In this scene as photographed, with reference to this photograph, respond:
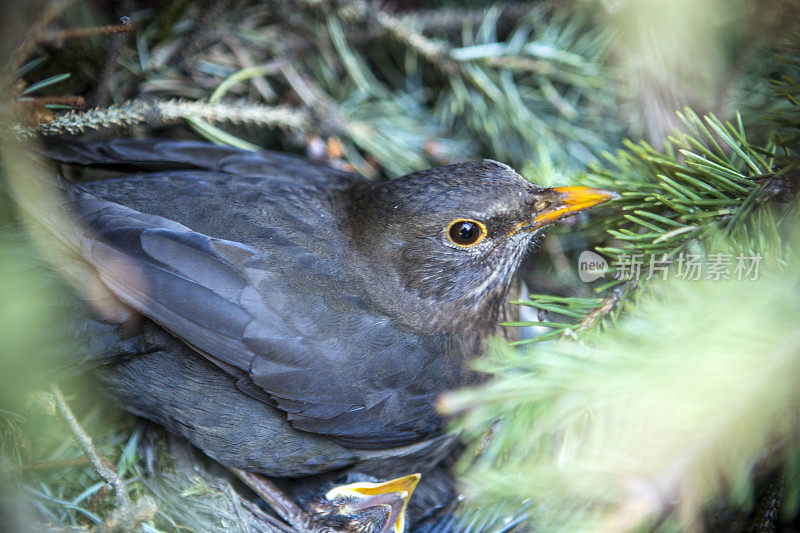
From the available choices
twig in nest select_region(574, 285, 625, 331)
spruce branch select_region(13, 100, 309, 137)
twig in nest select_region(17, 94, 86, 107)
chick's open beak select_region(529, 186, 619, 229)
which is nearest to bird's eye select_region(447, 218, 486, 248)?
chick's open beak select_region(529, 186, 619, 229)

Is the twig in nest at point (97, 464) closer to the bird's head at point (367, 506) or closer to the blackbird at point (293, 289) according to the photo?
the blackbird at point (293, 289)

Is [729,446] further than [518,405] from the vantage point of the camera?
No

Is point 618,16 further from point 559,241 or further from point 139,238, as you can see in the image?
point 139,238

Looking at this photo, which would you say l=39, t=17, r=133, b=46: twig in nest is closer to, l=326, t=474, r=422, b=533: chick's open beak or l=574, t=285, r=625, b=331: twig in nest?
l=574, t=285, r=625, b=331: twig in nest

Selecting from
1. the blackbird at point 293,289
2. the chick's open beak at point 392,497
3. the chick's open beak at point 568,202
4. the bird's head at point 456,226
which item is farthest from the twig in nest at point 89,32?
the chick's open beak at point 392,497

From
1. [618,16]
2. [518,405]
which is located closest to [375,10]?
[618,16]

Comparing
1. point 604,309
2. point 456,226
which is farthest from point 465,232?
point 604,309
